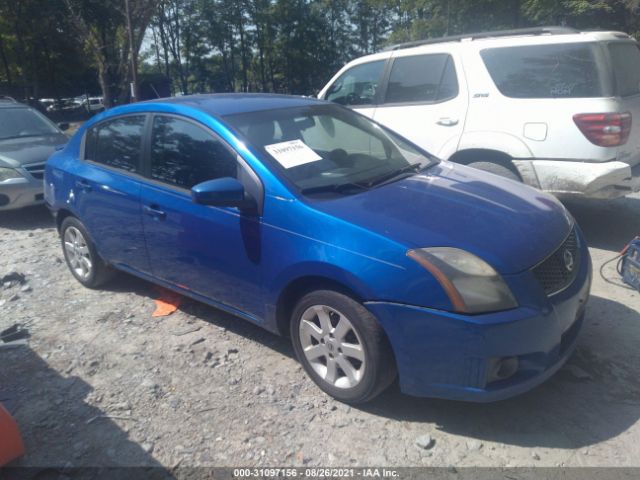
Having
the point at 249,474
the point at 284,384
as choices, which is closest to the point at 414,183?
the point at 284,384

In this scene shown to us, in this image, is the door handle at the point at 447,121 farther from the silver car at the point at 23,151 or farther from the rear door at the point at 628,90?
the silver car at the point at 23,151

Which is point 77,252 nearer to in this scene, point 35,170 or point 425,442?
point 35,170

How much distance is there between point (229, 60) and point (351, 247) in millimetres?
39160

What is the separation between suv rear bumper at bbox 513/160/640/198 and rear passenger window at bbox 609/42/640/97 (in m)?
0.70

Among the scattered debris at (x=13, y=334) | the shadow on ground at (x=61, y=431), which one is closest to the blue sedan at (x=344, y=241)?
the scattered debris at (x=13, y=334)

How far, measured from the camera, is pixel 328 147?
3.66 metres

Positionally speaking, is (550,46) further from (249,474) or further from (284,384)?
(249,474)

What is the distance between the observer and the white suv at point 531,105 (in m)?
4.77

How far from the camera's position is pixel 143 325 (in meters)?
4.12

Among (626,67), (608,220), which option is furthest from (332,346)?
(608,220)

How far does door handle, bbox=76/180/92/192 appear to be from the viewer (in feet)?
14.3

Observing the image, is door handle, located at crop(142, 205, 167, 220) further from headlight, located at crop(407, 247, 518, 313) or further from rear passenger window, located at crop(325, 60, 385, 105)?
rear passenger window, located at crop(325, 60, 385, 105)

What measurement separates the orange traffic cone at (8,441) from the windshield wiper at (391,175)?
2.32m

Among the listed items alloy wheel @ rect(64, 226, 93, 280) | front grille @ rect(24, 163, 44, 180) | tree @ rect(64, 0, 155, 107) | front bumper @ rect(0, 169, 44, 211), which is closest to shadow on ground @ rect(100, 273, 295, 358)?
alloy wheel @ rect(64, 226, 93, 280)
